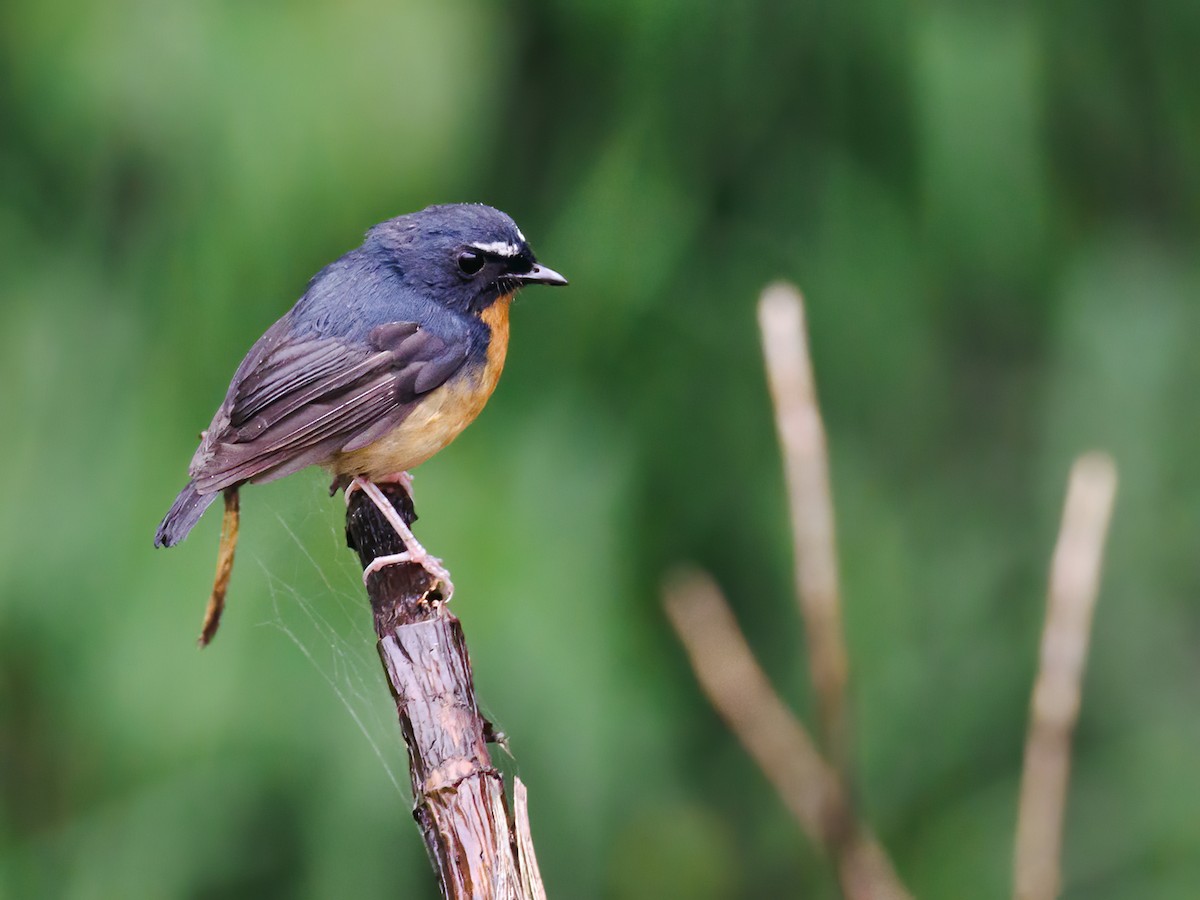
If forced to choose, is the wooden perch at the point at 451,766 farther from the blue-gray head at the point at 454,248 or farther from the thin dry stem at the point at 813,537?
the thin dry stem at the point at 813,537

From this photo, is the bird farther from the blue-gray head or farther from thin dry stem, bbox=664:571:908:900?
thin dry stem, bbox=664:571:908:900

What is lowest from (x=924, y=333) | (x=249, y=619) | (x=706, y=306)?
(x=249, y=619)

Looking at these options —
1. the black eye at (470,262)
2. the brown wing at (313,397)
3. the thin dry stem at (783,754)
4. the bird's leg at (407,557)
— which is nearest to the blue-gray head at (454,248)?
the black eye at (470,262)

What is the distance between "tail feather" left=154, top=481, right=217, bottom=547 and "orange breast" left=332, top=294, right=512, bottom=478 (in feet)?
1.30

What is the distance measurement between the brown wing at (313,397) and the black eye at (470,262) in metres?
0.13

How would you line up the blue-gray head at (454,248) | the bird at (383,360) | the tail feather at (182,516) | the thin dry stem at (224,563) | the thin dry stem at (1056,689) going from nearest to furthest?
the thin dry stem at (1056,689)
the tail feather at (182,516)
the thin dry stem at (224,563)
the bird at (383,360)
the blue-gray head at (454,248)

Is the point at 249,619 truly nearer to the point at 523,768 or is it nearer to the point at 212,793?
the point at 212,793

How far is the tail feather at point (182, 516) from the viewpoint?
206cm

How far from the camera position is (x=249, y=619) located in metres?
3.12

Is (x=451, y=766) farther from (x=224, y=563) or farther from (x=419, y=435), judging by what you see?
(x=419, y=435)

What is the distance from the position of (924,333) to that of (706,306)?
1.90ft

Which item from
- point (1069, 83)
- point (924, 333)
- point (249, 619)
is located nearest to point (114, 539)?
point (249, 619)

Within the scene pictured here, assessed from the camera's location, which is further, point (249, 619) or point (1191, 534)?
point (1191, 534)

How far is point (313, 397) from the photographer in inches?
92.8
